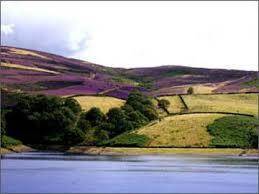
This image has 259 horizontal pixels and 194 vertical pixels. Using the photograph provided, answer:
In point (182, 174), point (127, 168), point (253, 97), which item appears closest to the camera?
point (182, 174)

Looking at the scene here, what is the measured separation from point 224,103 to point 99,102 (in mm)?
32359

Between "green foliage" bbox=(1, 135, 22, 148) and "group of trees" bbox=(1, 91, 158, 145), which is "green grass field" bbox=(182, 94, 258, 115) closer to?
"group of trees" bbox=(1, 91, 158, 145)

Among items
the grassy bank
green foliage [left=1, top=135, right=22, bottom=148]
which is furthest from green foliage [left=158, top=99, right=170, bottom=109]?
green foliage [left=1, top=135, right=22, bottom=148]

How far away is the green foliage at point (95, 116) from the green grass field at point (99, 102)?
30.2 ft

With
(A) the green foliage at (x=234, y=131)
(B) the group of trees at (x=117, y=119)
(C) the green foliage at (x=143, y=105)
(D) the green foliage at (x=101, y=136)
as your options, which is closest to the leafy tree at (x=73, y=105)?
(B) the group of trees at (x=117, y=119)

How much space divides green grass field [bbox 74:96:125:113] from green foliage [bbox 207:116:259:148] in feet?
118

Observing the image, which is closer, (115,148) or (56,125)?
(115,148)

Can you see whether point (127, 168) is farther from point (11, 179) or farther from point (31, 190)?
point (31, 190)

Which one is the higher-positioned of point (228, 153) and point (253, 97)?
point (253, 97)

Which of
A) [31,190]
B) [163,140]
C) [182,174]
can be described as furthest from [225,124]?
[31,190]

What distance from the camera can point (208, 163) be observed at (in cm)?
10712

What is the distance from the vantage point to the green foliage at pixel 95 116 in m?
171

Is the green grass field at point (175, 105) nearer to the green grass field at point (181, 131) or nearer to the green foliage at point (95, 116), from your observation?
the green grass field at point (181, 131)

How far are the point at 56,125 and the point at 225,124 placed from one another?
39.9 meters
